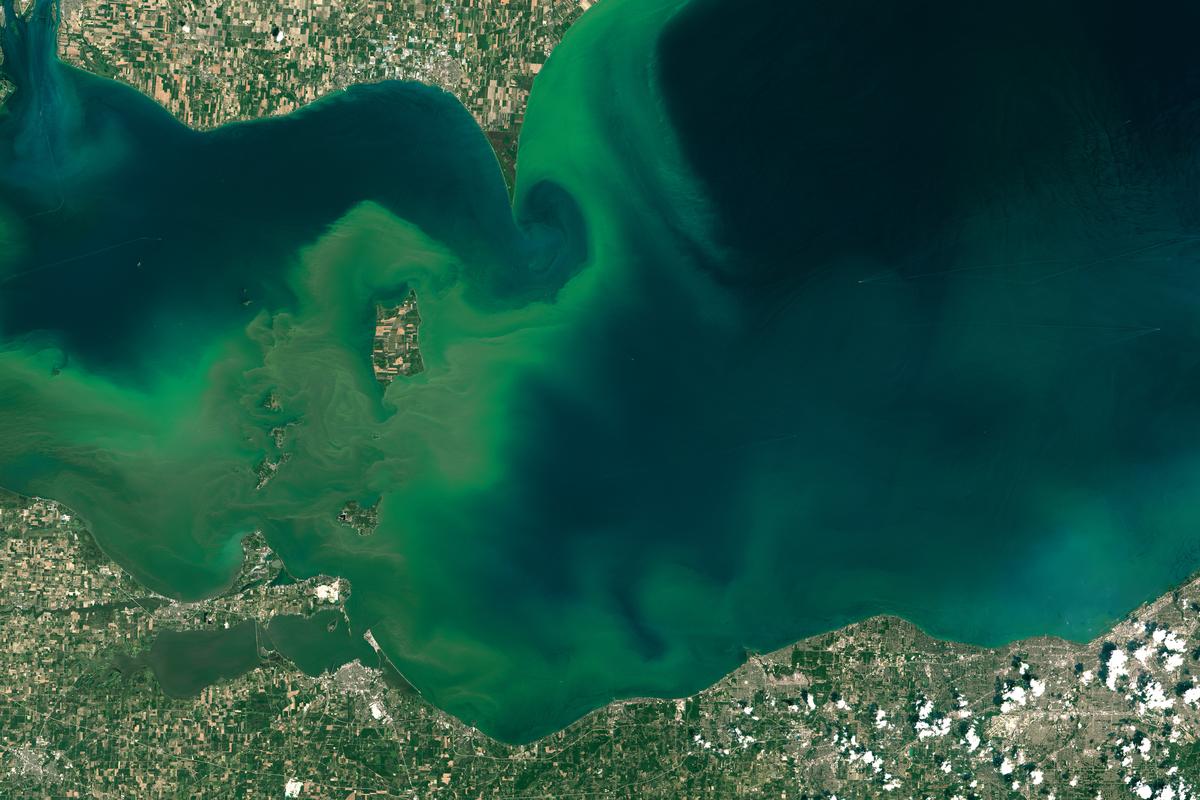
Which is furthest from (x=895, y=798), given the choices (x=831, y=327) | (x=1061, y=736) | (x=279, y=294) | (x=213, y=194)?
(x=213, y=194)

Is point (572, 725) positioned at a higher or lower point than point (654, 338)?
lower

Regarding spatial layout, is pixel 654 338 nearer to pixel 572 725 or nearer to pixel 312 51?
pixel 572 725

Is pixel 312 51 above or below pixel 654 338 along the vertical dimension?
above

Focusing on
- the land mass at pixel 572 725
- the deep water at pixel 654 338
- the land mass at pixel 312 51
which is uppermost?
the land mass at pixel 312 51

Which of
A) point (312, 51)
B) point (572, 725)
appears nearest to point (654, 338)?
point (572, 725)

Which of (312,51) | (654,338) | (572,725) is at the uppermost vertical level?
(312,51)

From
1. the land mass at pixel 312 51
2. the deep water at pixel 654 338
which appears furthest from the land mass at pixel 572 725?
the land mass at pixel 312 51

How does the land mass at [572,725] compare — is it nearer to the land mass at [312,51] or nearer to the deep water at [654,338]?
the deep water at [654,338]
